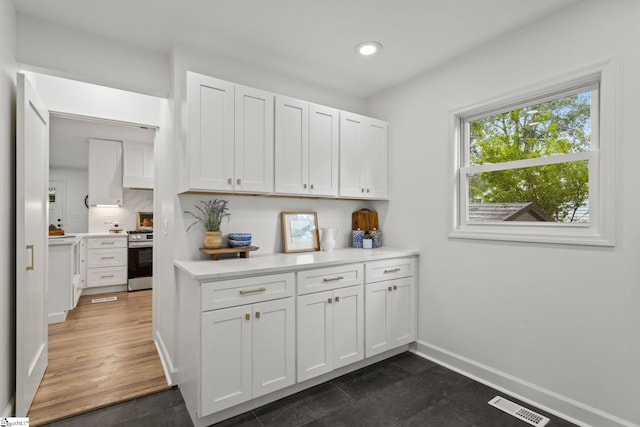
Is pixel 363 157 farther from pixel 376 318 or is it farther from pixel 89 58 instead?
pixel 89 58

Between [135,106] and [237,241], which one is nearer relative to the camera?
[237,241]

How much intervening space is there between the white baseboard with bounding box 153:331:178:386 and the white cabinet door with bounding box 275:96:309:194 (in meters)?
1.57

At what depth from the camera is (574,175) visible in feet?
6.86

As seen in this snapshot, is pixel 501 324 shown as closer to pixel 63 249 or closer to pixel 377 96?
pixel 377 96

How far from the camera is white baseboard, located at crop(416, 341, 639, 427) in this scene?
1.89 m

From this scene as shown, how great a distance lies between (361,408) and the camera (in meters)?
2.12

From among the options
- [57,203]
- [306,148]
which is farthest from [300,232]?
[57,203]

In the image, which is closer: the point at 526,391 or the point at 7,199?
the point at 7,199

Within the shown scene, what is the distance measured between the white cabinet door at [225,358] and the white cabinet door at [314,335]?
382 millimetres

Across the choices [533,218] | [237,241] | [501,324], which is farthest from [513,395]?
[237,241]

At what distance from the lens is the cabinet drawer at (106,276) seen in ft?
17.0

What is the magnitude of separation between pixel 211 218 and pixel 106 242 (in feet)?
13.0

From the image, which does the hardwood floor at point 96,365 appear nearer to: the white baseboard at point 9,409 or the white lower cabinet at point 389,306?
the white baseboard at point 9,409

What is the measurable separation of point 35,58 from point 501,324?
3701 mm
